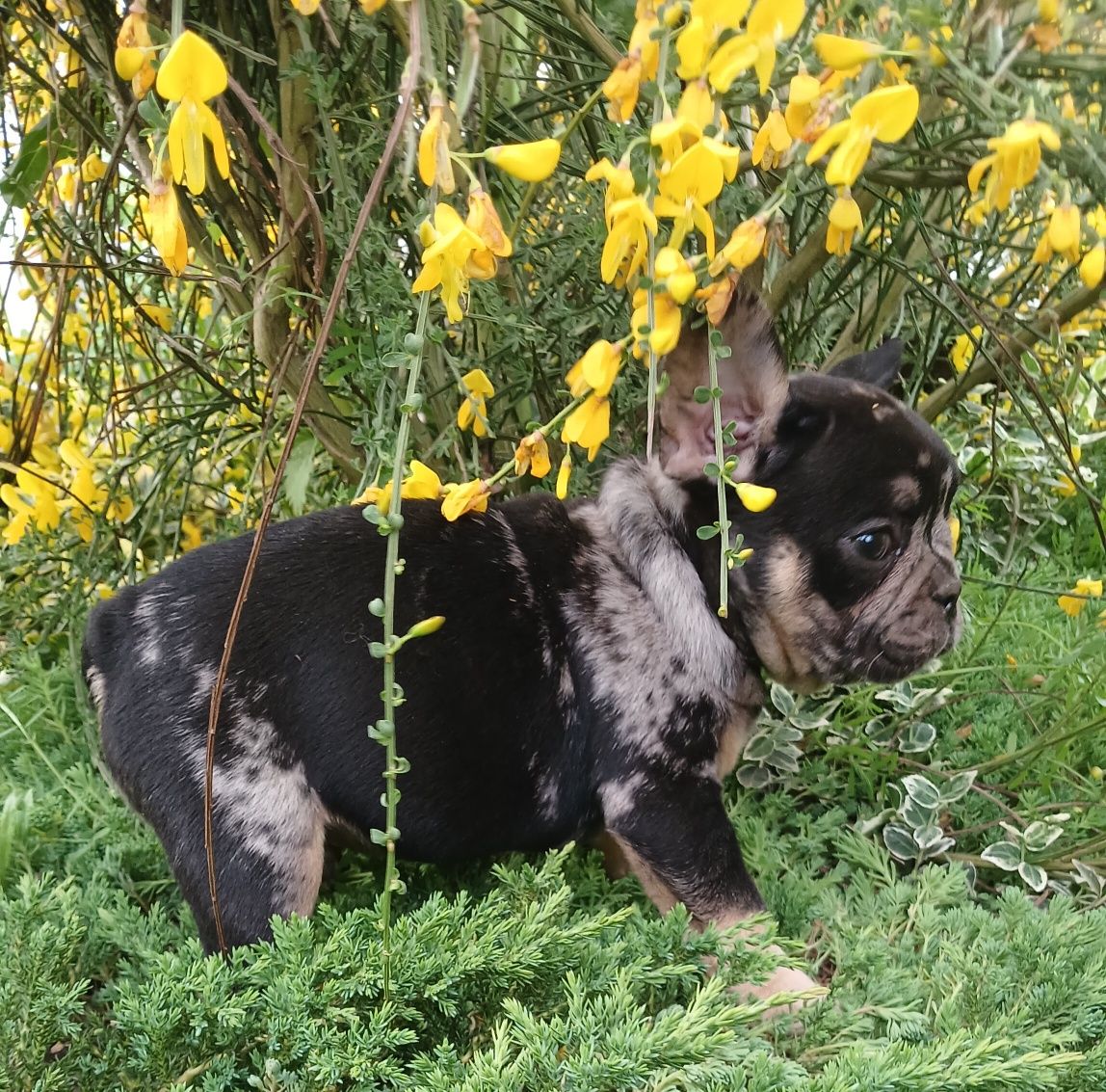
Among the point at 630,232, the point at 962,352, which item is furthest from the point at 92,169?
the point at 962,352

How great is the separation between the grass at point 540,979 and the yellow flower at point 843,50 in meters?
1.19

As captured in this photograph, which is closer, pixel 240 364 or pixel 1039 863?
pixel 1039 863

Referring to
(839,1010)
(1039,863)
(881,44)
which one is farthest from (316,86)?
(1039,863)

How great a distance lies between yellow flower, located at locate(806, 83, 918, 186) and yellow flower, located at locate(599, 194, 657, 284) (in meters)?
0.21


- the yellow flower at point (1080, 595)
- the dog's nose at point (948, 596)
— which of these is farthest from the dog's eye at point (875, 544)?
the yellow flower at point (1080, 595)

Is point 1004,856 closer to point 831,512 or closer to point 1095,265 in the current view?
point 831,512

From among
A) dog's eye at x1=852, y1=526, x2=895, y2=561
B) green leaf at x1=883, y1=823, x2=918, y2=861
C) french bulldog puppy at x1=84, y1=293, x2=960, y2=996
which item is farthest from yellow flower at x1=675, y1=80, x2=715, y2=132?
green leaf at x1=883, y1=823, x2=918, y2=861

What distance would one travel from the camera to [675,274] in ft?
3.66

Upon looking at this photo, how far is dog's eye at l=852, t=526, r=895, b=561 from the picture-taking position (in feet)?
5.93

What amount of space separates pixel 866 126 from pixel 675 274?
0.26 meters

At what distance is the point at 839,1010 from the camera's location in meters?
1.58

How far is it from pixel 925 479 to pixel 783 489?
29 centimetres

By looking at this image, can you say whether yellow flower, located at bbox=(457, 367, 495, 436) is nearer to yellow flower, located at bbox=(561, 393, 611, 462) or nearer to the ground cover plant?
the ground cover plant

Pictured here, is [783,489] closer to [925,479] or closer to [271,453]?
[925,479]
